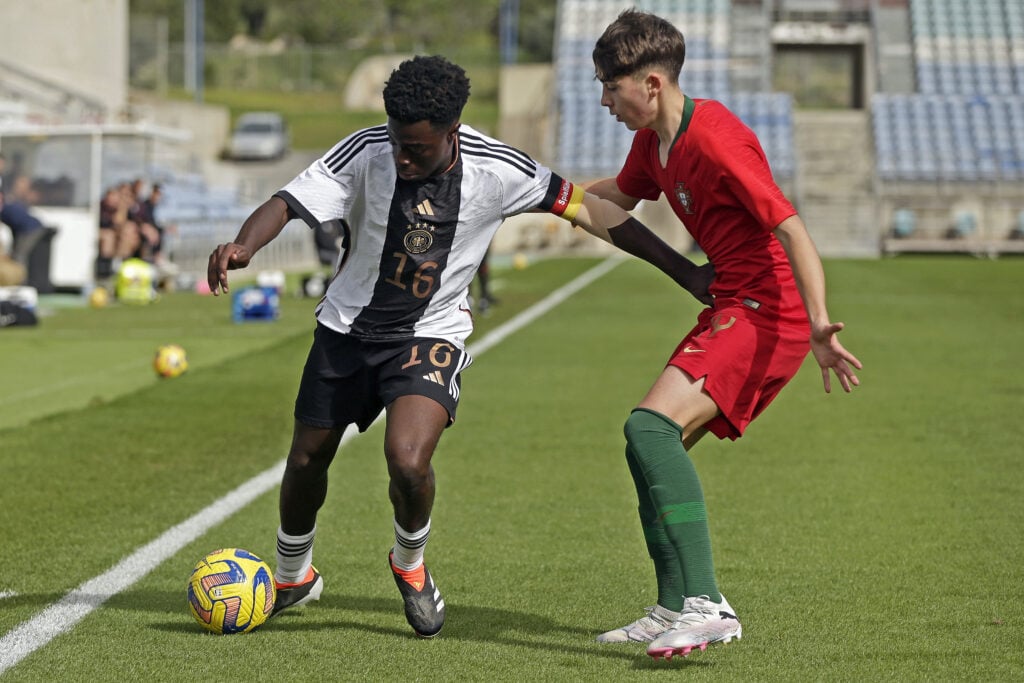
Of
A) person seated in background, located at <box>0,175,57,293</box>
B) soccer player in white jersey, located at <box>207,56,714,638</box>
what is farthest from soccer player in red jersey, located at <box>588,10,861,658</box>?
person seated in background, located at <box>0,175,57,293</box>

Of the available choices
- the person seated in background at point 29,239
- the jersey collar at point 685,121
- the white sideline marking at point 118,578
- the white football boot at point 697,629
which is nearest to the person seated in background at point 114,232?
the person seated in background at point 29,239

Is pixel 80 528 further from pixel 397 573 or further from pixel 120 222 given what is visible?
pixel 120 222

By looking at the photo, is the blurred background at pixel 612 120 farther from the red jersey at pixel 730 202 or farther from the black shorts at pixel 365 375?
the red jersey at pixel 730 202

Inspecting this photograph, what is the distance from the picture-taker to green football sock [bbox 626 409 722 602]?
4555 millimetres

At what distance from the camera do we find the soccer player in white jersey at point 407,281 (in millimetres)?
4707

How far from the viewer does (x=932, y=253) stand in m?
39.5

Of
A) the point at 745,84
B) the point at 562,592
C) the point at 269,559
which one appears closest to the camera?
the point at 562,592

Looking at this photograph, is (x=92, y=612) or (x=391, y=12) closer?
(x=92, y=612)

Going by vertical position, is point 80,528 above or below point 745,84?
below

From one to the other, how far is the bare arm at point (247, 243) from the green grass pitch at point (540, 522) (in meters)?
1.19

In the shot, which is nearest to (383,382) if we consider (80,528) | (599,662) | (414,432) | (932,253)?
(414,432)

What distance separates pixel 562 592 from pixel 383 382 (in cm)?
117

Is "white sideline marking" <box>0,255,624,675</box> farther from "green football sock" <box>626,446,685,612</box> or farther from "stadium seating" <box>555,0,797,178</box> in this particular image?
"stadium seating" <box>555,0,797,178</box>

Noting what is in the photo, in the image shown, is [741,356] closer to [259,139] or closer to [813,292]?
[813,292]
